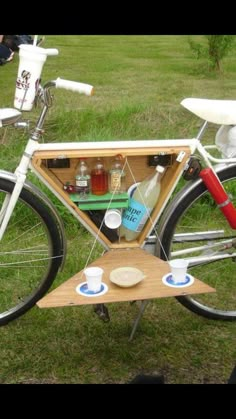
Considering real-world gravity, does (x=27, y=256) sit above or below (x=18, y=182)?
above

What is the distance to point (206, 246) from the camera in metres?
3.04

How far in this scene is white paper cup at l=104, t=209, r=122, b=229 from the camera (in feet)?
9.03

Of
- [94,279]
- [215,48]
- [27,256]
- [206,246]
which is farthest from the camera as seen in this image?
[215,48]

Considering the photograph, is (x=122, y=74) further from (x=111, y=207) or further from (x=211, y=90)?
(x=111, y=207)

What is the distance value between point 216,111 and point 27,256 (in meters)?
1.53

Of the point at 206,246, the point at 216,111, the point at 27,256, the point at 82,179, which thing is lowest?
the point at 206,246

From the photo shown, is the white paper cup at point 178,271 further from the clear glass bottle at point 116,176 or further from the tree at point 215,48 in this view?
the tree at point 215,48

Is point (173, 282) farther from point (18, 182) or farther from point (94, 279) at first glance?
point (18, 182)

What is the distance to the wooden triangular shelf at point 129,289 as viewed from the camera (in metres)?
2.35

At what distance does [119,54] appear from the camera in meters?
11.3

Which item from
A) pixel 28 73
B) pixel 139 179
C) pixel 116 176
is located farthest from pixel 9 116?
pixel 139 179

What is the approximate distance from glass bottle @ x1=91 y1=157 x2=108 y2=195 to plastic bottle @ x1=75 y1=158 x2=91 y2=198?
0.03m

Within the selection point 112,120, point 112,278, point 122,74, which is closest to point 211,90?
point 122,74

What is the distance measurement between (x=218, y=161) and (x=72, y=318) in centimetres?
122
